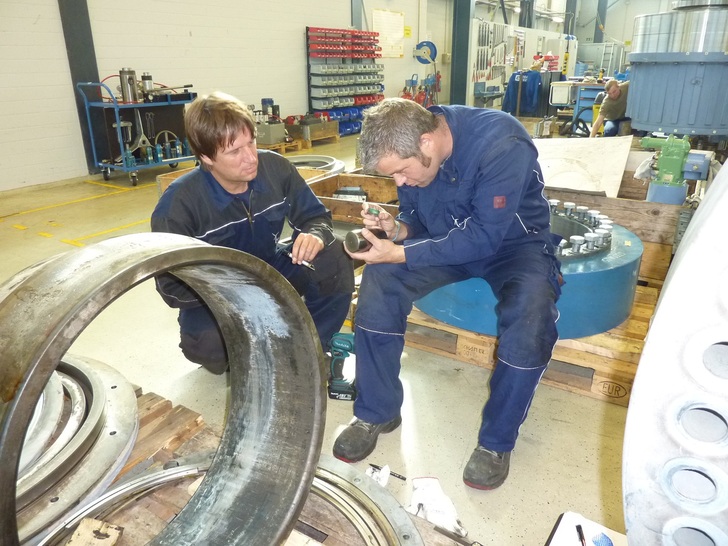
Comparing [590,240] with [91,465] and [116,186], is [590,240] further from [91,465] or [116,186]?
[116,186]

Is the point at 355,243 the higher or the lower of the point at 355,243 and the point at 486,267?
the higher

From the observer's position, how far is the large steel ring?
0.79 metres

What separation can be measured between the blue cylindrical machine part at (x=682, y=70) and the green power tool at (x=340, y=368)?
2.50m

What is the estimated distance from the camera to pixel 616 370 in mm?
2180

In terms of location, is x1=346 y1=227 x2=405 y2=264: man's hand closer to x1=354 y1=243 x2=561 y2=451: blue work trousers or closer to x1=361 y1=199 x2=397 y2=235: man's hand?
x1=354 y1=243 x2=561 y2=451: blue work trousers

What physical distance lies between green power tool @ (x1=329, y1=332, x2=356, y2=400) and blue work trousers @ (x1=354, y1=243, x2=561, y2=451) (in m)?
0.25

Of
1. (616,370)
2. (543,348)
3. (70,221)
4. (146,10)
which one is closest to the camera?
(543,348)

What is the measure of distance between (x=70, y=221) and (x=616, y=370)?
4703mm

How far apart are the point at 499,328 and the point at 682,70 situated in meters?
Answer: 2.28

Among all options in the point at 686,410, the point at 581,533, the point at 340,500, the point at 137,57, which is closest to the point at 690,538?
the point at 686,410

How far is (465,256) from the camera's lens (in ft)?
6.29

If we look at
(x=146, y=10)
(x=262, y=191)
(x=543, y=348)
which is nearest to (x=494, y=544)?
(x=543, y=348)

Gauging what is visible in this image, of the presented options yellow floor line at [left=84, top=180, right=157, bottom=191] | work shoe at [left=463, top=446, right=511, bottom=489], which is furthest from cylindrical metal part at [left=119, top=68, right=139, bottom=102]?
work shoe at [left=463, top=446, right=511, bottom=489]

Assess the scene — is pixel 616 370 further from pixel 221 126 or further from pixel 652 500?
pixel 221 126
